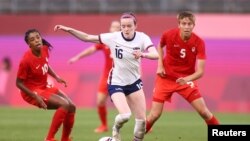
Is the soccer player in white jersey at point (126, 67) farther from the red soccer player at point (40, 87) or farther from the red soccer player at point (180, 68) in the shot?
the red soccer player at point (40, 87)

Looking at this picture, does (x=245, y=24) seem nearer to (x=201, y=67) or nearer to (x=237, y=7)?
(x=237, y=7)

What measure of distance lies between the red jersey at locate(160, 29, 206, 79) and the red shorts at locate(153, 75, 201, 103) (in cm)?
17

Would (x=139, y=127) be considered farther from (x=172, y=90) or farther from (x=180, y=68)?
(x=180, y=68)

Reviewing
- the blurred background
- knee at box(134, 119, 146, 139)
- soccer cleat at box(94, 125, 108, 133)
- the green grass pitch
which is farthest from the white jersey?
the blurred background

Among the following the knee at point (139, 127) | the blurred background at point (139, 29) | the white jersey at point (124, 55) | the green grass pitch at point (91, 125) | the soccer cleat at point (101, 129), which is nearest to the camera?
the white jersey at point (124, 55)

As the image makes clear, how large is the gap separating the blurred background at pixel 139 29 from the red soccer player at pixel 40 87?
38.6 ft

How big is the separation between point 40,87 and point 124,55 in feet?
6.29

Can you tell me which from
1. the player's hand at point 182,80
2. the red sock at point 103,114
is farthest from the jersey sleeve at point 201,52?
the red sock at point 103,114

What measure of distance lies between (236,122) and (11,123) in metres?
6.37

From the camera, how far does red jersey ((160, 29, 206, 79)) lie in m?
14.3

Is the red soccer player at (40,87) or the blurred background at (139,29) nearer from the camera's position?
the red soccer player at (40,87)

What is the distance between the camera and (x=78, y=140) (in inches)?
611

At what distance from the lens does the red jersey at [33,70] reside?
45.4 feet

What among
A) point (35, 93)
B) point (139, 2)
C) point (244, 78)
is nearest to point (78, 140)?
point (35, 93)
